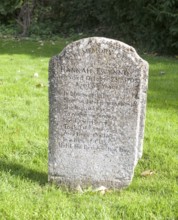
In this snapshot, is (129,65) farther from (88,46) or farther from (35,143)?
(35,143)

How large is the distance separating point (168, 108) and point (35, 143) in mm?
2218

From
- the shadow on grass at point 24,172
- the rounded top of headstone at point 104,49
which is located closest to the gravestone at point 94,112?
the rounded top of headstone at point 104,49

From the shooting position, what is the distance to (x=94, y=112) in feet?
11.9

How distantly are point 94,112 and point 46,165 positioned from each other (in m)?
0.88

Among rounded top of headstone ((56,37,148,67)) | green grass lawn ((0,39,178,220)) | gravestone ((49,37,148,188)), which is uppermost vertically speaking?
rounded top of headstone ((56,37,148,67))

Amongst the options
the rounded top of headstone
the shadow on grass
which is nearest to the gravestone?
the rounded top of headstone

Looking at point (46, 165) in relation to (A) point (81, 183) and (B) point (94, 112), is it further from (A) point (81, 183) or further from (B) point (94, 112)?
(B) point (94, 112)

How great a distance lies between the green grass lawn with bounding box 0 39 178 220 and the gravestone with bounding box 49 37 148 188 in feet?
0.62

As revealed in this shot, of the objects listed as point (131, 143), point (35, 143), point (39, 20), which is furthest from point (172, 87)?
point (39, 20)

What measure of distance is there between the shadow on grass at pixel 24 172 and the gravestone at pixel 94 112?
13cm

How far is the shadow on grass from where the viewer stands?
383 centimetres

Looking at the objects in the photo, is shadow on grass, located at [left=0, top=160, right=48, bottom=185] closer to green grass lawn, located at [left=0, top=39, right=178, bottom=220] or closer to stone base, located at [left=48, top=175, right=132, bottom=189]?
green grass lawn, located at [left=0, top=39, right=178, bottom=220]

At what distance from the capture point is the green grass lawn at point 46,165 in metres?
3.27

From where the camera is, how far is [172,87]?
722cm
